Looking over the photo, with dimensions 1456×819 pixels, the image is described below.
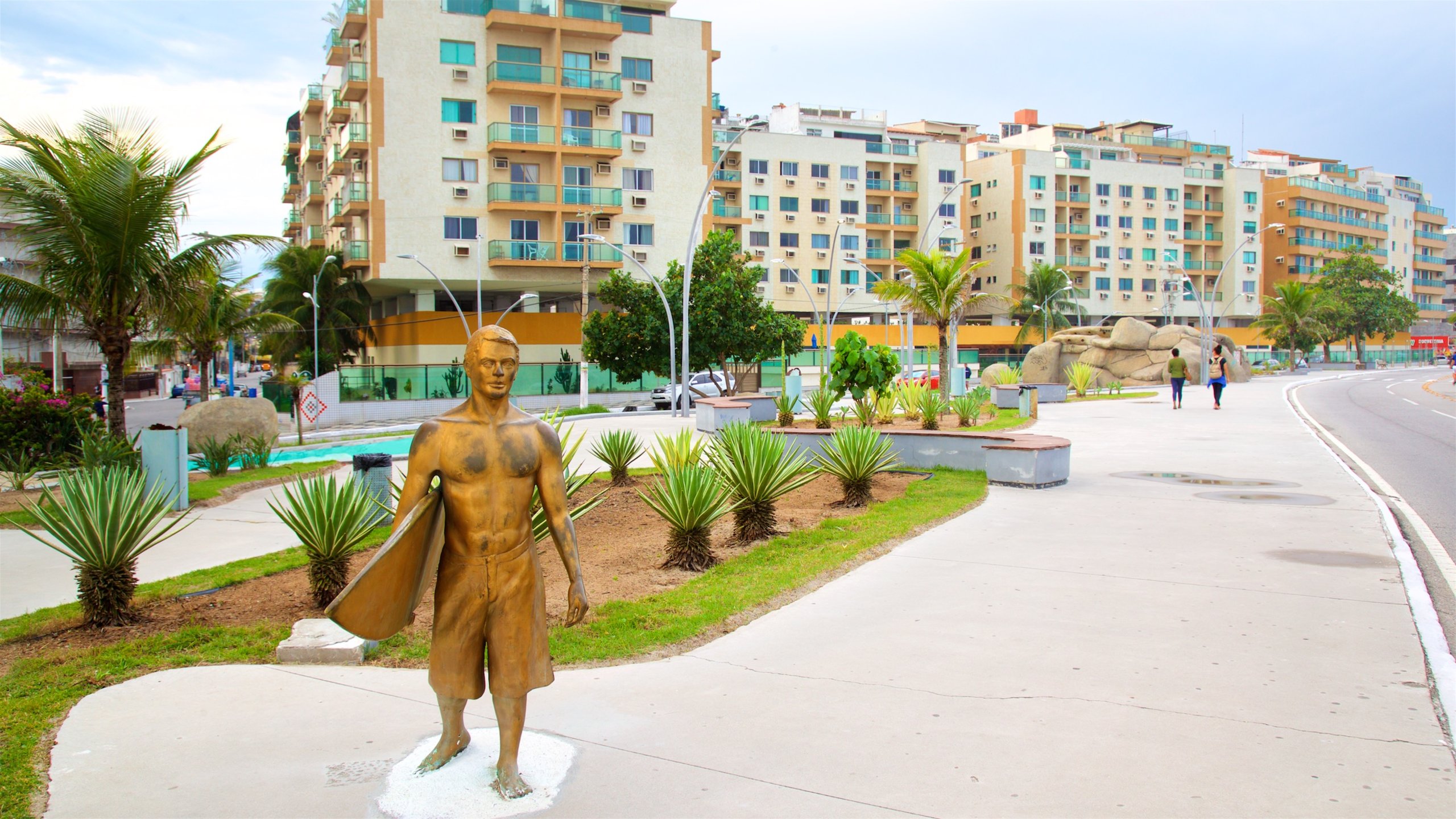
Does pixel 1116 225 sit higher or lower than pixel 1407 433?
higher

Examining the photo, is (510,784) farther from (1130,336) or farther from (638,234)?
(1130,336)

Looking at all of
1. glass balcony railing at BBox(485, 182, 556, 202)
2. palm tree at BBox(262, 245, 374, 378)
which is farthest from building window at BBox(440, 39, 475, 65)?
palm tree at BBox(262, 245, 374, 378)

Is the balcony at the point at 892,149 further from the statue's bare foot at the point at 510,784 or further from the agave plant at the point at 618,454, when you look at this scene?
the statue's bare foot at the point at 510,784

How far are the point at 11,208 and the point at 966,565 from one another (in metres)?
12.7

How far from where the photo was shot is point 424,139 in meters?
46.0

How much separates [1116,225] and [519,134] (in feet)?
180

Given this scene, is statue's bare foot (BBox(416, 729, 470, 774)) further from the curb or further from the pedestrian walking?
the pedestrian walking

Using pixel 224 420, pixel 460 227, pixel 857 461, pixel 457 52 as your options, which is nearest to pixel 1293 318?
pixel 460 227

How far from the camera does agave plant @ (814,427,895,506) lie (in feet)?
38.3

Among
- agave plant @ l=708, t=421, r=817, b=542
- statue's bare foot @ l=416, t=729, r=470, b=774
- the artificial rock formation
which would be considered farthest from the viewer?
the artificial rock formation

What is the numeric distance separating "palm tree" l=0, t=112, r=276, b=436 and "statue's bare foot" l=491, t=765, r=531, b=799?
476 inches

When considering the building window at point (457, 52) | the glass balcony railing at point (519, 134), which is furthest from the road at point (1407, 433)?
the building window at point (457, 52)

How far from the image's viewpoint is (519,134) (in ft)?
155

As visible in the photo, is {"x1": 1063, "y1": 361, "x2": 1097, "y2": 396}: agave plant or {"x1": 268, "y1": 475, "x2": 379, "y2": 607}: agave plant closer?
{"x1": 268, "y1": 475, "x2": 379, "y2": 607}: agave plant
